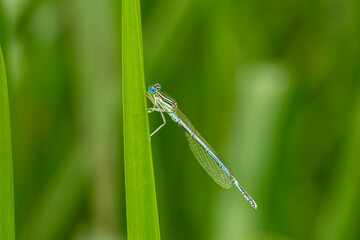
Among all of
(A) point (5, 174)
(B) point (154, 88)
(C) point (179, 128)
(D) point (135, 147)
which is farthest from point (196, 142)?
(A) point (5, 174)

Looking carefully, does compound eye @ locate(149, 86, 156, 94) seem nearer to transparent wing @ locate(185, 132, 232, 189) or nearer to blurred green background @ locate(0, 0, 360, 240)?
blurred green background @ locate(0, 0, 360, 240)

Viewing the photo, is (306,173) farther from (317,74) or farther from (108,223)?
(108,223)

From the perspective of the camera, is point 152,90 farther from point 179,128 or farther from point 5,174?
point 5,174

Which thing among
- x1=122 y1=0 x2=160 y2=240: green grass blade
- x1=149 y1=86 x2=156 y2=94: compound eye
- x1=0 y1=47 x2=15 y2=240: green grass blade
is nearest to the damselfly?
x1=149 y1=86 x2=156 y2=94: compound eye

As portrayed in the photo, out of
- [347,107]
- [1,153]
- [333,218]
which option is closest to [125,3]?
[1,153]

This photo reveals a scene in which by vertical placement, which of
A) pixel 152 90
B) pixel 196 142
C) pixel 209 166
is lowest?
pixel 209 166

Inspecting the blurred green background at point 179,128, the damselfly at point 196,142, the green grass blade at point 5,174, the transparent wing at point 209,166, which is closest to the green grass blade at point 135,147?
the green grass blade at point 5,174
